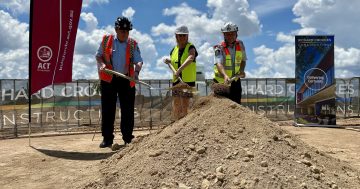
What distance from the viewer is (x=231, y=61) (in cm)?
627

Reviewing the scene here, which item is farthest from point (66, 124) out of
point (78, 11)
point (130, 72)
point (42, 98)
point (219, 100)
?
point (219, 100)

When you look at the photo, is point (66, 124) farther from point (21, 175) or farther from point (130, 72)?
point (21, 175)

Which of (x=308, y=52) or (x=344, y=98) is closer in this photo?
(x=308, y=52)

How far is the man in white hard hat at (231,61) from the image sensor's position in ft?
20.2

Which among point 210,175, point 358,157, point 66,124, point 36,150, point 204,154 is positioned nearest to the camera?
point 210,175

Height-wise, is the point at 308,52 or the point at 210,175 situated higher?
the point at 308,52

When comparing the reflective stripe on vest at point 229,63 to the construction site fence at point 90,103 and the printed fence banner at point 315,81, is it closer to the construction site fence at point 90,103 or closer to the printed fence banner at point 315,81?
the construction site fence at point 90,103

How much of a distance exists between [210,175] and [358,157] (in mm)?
3631

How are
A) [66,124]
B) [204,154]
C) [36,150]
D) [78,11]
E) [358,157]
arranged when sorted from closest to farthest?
1. [204,154]
2. [358,157]
3. [36,150]
4. [78,11]
5. [66,124]

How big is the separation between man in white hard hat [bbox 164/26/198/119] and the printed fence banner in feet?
21.5

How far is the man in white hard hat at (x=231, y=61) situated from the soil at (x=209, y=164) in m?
0.85

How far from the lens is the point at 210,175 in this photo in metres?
3.68

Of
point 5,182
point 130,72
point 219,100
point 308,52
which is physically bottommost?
point 5,182

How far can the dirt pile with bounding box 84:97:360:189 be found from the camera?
3650mm
